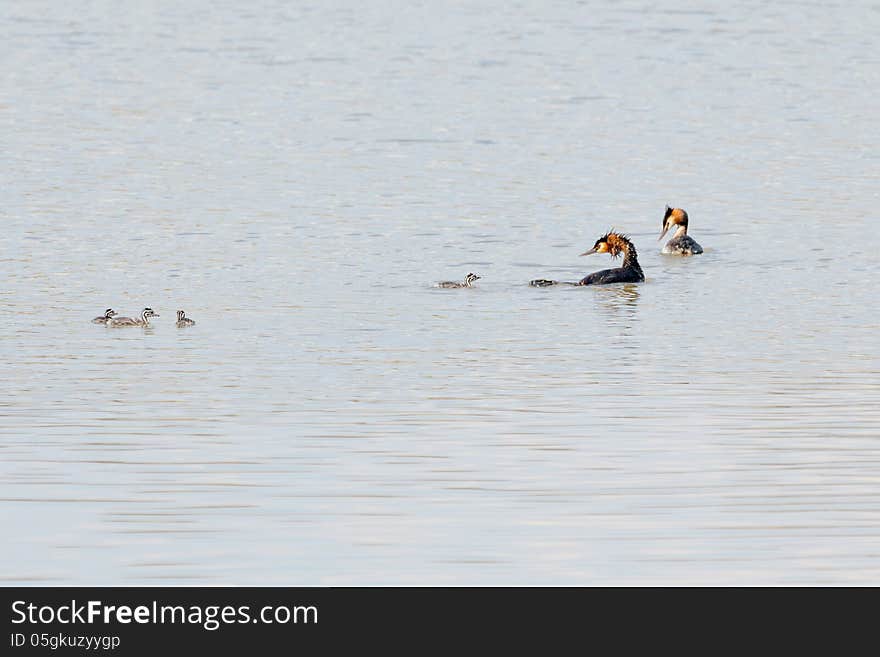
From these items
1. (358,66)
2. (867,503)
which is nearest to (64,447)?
(867,503)

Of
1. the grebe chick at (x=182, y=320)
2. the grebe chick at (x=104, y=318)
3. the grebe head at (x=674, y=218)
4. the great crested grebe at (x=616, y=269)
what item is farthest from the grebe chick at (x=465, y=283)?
the grebe head at (x=674, y=218)

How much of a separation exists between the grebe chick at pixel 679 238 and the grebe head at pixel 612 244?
136 centimetres

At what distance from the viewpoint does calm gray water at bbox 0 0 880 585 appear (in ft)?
39.1

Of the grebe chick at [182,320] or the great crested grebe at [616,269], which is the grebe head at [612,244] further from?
the grebe chick at [182,320]

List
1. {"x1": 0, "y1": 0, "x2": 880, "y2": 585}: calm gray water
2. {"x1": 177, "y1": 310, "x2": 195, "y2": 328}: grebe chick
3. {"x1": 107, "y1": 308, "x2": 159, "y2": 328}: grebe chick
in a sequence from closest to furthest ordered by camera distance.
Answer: {"x1": 0, "y1": 0, "x2": 880, "y2": 585}: calm gray water → {"x1": 107, "y1": 308, "x2": 159, "y2": 328}: grebe chick → {"x1": 177, "y1": 310, "x2": 195, "y2": 328}: grebe chick

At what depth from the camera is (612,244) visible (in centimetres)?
2578

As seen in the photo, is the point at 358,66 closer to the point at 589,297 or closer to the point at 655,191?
the point at 655,191

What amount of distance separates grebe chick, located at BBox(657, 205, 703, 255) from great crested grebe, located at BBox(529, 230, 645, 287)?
1.13 m

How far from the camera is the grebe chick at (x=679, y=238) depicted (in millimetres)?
27000

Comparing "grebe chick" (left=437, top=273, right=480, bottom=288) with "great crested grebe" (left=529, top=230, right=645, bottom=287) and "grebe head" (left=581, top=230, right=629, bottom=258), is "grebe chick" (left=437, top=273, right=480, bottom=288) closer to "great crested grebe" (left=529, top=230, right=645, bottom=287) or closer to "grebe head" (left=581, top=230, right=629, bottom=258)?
"great crested grebe" (left=529, top=230, right=645, bottom=287)

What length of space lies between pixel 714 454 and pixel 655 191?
19.5m

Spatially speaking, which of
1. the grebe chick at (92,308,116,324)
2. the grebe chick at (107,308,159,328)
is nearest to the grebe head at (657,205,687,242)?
the grebe chick at (107,308,159,328)

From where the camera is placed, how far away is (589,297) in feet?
76.3

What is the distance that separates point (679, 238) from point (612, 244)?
1.94 meters
